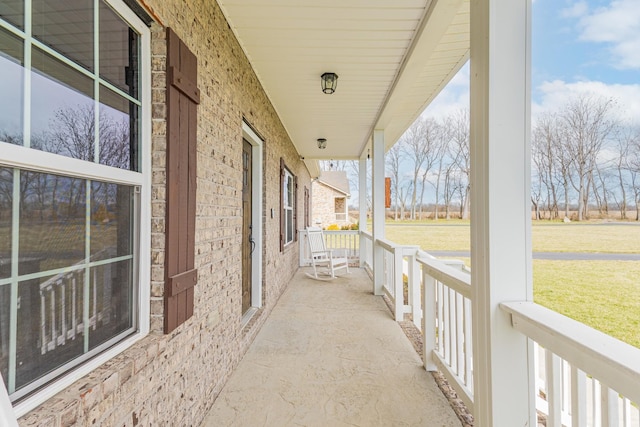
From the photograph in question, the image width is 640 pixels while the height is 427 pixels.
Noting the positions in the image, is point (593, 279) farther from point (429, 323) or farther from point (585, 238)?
point (429, 323)

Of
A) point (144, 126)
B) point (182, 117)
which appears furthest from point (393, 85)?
point (144, 126)

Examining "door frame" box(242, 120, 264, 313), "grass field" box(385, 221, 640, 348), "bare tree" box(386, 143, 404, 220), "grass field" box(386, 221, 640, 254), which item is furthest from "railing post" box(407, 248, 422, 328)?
"bare tree" box(386, 143, 404, 220)

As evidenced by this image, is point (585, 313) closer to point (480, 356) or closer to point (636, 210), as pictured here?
point (480, 356)

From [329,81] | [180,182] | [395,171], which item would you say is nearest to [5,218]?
[180,182]

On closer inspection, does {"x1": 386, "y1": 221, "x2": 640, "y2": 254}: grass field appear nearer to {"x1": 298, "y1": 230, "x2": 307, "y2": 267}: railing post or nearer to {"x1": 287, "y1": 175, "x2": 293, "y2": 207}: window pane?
{"x1": 287, "y1": 175, "x2": 293, "y2": 207}: window pane

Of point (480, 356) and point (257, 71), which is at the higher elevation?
point (257, 71)

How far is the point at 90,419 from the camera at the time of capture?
3.56 feet

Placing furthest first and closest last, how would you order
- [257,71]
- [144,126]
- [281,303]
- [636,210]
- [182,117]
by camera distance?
1. [281,303]
2. [257,71]
3. [182,117]
4. [144,126]
5. [636,210]

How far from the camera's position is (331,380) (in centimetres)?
251

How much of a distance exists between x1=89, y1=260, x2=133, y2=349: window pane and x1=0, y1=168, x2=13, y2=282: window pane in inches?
13.6

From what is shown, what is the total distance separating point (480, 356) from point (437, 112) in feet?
56.1

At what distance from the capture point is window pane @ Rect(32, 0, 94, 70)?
3.27ft

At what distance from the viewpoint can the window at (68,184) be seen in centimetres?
91

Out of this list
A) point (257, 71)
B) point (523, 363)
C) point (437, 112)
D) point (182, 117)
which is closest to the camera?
point (523, 363)
